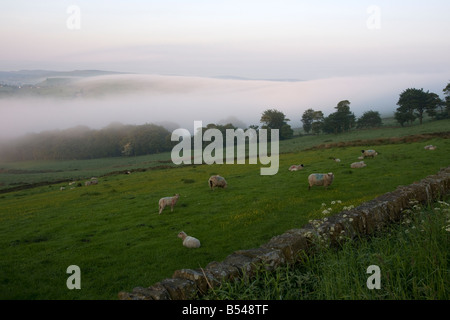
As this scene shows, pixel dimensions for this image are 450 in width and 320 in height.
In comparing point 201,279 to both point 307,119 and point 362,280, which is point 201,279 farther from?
point 307,119

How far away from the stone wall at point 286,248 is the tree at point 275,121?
89.8 meters

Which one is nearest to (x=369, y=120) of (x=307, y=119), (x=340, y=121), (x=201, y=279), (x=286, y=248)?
(x=340, y=121)

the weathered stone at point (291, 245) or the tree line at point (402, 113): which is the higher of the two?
the tree line at point (402, 113)

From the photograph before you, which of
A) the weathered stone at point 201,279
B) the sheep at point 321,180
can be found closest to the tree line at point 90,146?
the sheep at point 321,180

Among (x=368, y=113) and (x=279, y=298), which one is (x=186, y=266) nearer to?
(x=279, y=298)

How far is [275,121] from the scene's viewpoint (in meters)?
105

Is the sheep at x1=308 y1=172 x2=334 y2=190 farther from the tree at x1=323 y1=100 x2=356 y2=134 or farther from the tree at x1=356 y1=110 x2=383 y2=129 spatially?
the tree at x1=356 y1=110 x2=383 y2=129

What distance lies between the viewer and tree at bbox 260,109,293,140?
9981 centimetres

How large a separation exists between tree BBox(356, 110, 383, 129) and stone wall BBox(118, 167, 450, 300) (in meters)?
85.7

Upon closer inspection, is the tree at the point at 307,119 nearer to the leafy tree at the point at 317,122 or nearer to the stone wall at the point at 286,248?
the leafy tree at the point at 317,122

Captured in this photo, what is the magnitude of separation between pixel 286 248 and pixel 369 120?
9352 centimetres

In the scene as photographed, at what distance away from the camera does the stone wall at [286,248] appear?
5.44 metres
